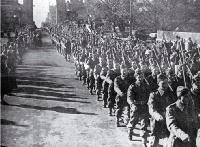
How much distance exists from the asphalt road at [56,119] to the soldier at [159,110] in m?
1.79

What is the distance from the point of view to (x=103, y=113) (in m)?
13.2

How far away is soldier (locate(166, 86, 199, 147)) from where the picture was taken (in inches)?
262

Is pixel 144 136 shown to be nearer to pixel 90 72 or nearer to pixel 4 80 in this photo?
pixel 90 72

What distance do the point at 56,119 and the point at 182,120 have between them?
618 centimetres

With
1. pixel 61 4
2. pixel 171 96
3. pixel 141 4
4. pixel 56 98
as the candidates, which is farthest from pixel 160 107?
pixel 61 4

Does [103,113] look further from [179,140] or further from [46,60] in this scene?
[46,60]

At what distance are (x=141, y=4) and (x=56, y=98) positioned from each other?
134 ft

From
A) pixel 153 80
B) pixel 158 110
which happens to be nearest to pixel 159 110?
pixel 158 110

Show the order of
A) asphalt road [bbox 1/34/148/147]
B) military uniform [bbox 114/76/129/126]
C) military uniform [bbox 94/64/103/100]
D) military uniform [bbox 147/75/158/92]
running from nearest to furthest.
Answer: asphalt road [bbox 1/34/148/147]
military uniform [bbox 147/75/158/92]
military uniform [bbox 114/76/129/126]
military uniform [bbox 94/64/103/100]

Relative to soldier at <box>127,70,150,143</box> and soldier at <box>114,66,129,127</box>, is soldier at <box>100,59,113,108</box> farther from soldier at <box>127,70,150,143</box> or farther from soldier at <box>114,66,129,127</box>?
→ soldier at <box>127,70,150,143</box>

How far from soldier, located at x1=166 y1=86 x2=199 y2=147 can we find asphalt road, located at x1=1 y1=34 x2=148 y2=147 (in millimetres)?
3071

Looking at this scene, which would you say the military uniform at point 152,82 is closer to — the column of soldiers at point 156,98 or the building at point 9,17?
the column of soldiers at point 156,98

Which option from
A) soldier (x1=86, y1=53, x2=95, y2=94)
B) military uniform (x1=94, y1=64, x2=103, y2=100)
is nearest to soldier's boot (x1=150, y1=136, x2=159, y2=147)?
military uniform (x1=94, y1=64, x2=103, y2=100)

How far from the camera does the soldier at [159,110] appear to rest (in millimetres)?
7824
